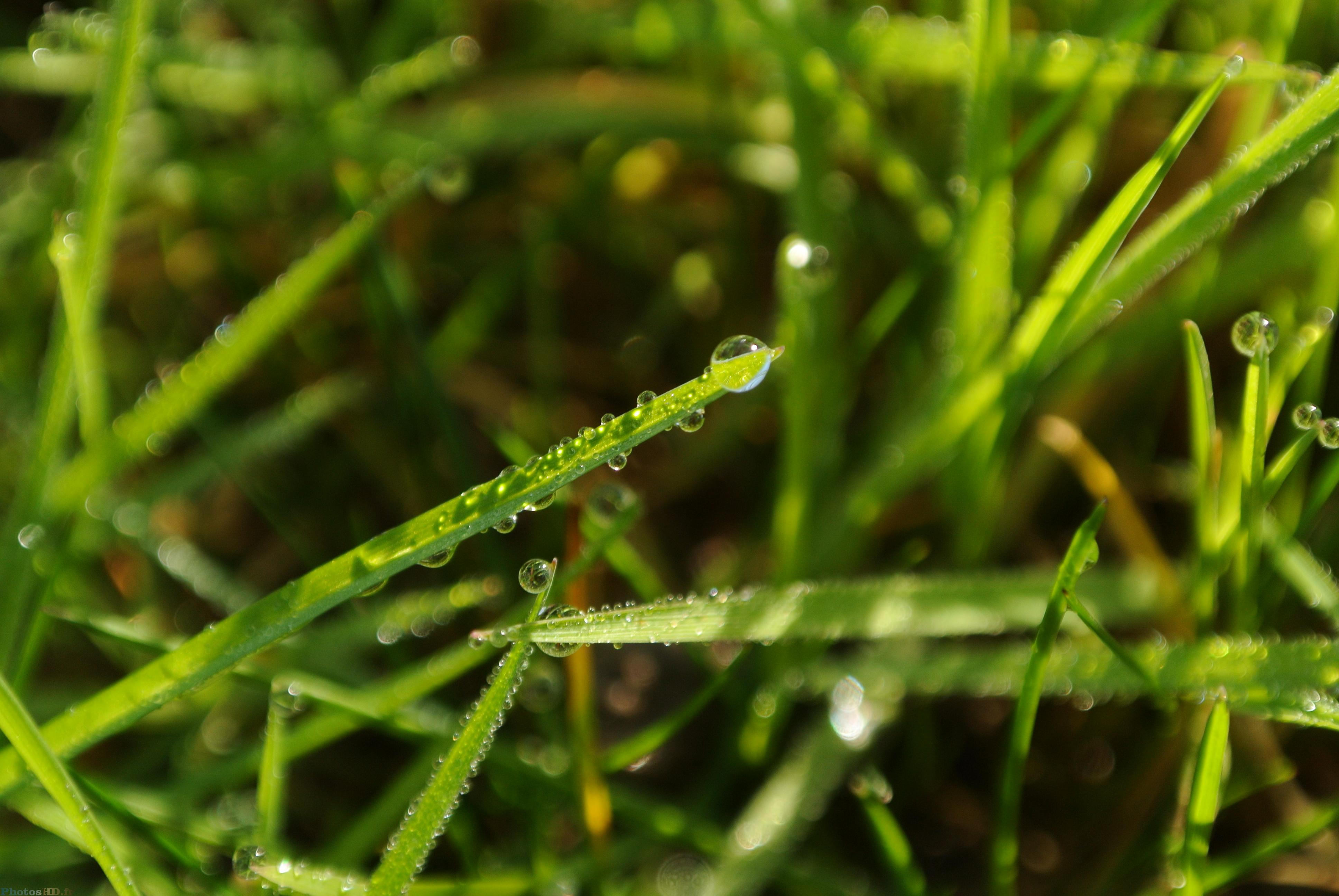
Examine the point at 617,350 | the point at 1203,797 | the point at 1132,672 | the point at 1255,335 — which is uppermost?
the point at 617,350

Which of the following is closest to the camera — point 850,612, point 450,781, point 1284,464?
point 450,781

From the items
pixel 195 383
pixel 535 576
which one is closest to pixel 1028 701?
pixel 535 576

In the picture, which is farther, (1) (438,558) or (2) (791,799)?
(2) (791,799)

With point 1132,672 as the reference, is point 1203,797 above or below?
below

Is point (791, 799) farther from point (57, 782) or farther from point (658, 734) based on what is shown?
point (57, 782)

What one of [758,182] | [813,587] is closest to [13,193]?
[758,182]

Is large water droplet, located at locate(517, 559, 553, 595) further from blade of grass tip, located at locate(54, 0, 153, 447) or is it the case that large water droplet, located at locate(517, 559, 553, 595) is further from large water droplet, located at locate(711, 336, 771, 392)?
blade of grass tip, located at locate(54, 0, 153, 447)

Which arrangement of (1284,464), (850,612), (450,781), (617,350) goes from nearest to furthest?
(450,781)
(1284,464)
(850,612)
(617,350)

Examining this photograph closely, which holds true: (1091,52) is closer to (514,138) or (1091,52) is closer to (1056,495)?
(1056,495)

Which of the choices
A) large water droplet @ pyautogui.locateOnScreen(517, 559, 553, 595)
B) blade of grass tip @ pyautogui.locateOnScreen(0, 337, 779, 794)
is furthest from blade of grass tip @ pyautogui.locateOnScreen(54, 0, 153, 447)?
large water droplet @ pyautogui.locateOnScreen(517, 559, 553, 595)
